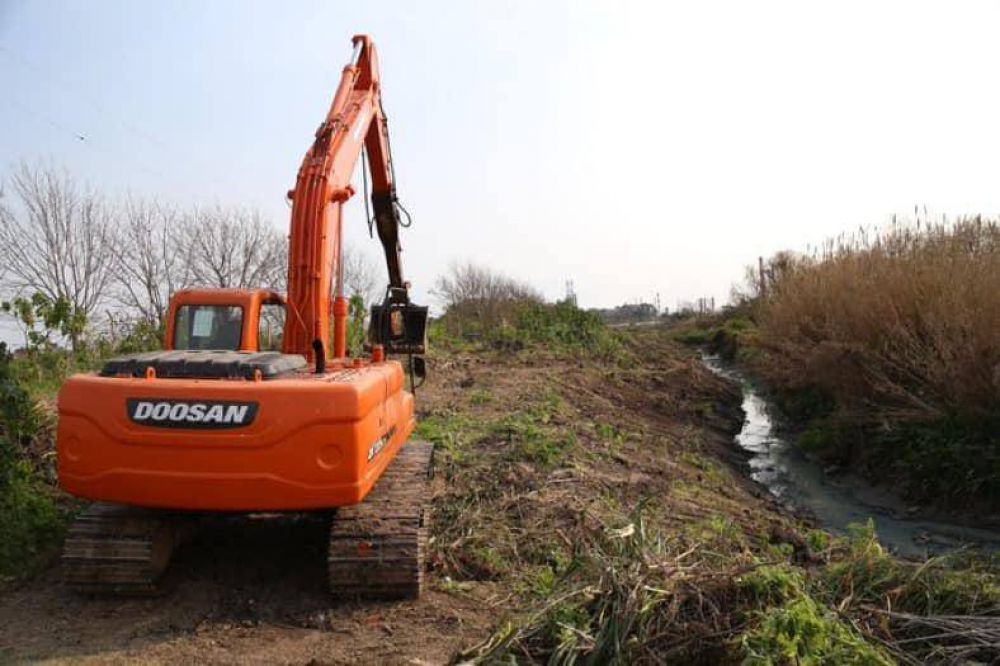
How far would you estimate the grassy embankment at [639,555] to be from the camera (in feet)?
11.3

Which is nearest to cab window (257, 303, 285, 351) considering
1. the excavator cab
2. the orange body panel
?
the excavator cab

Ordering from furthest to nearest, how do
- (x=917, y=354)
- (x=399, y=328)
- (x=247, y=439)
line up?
(x=917, y=354) < (x=399, y=328) < (x=247, y=439)

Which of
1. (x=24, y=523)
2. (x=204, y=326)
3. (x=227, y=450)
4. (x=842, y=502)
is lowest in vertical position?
(x=842, y=502)

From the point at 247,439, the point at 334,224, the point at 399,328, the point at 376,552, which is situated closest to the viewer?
the point at 247,439

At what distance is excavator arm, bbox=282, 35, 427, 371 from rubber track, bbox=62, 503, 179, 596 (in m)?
1.45

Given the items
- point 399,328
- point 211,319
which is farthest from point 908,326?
point 211,319

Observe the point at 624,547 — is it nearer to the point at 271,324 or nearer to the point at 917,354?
the point at 271,324

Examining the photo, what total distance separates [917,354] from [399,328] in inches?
249

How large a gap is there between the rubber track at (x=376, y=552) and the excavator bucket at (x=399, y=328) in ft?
7.86

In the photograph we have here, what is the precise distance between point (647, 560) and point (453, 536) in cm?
259

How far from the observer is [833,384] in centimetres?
1208

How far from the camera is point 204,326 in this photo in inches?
226

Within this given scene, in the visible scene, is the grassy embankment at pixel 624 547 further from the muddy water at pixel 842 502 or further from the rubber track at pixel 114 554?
the rubber track at pixel 114 554

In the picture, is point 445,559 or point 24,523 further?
point 24,523
